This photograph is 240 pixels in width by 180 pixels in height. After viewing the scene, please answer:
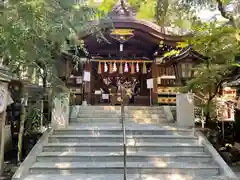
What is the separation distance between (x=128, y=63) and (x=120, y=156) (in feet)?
25.7

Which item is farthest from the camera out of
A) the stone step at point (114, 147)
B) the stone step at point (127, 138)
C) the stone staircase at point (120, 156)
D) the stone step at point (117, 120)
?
the stone step at point (117, 120)

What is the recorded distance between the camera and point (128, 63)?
41.2 feet

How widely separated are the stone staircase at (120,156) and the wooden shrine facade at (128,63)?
17.1 ft

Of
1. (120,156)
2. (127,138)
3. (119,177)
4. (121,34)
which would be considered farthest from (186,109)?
(121,34)

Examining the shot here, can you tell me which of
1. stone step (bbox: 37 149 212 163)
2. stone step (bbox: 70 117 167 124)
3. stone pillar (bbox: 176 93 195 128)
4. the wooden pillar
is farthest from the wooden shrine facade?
stone step (bbox: 37 149 212 163)

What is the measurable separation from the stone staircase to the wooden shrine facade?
206 inches

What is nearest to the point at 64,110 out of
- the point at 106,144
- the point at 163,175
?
the point at 106,144

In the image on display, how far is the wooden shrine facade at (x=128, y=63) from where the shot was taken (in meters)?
11.3

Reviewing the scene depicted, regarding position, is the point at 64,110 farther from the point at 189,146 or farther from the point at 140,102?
the point at 140,102

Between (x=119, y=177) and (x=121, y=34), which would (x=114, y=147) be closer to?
(x=119, y=177)

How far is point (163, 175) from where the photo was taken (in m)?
4.85

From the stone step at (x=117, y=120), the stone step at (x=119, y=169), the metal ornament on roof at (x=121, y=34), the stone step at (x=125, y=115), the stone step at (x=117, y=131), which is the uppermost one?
the metal ornament on roof at (x=121, y=34)

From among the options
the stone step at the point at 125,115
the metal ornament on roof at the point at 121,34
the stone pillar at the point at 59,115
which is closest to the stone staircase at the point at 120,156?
the stone pillar at the point at 59,115

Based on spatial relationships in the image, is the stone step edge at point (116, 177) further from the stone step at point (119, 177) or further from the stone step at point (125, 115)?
the stone step at point (125, 115)
